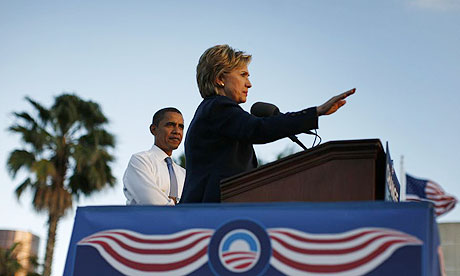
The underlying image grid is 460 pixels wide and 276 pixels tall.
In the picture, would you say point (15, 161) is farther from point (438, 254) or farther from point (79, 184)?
point (438, 254)

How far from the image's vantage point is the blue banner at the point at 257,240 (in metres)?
2.80

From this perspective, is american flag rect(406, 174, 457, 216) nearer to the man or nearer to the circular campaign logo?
the man

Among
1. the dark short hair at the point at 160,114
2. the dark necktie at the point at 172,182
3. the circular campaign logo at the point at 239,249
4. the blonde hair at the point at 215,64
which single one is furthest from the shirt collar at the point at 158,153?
the circular campaign logo at the point at 239,249

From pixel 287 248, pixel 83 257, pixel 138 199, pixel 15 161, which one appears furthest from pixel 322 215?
pixel 15 161

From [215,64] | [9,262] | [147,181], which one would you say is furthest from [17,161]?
[215,64]

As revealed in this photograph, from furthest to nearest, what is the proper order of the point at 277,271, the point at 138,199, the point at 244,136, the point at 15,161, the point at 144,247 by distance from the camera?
the point at 15,161
the point at 138,199
the point at 244,136
the point at 144,247
the point at 277,271

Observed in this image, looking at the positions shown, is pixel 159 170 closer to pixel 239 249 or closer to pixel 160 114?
pixel 160 114

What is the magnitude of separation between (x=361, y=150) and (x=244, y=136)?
626mm

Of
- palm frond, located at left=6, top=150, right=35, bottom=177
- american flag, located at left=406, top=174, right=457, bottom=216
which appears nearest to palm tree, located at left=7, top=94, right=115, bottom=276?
palm frond, located at left=6, top=150, right=35, bottom=177

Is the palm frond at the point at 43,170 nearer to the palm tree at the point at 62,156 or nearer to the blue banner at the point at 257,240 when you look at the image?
the palm tree at the point at 62,156

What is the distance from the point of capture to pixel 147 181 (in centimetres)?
468

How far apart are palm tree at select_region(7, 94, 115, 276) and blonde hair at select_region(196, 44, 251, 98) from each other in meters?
21.1

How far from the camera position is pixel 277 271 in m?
2.90

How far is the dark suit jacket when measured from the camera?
3.43 metres
